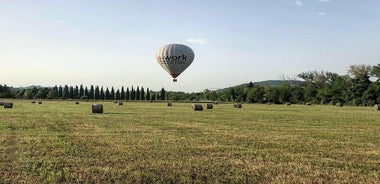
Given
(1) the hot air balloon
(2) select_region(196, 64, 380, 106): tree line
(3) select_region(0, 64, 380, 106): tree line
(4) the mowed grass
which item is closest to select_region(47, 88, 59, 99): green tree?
(3) select_region(0, 64, 380, 106): tree line

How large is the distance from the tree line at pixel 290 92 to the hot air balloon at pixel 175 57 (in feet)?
162

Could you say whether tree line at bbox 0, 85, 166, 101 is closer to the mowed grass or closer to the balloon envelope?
the balloon envelope

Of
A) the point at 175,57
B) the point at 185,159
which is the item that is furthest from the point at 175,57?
the point at 185,159

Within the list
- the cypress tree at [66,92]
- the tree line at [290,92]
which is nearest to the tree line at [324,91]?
the tree line at [290,92]

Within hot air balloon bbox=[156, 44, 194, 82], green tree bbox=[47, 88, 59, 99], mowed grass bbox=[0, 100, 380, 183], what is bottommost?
mowed grass bbox=[0, 100, 380, 183]

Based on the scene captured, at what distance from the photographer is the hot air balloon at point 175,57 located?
59.6m

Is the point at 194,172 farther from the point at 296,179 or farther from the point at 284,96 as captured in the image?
the point at 284,96

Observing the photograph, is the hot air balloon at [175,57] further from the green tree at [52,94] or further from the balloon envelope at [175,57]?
the green tree at [52,94]

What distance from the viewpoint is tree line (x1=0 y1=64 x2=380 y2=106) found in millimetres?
103625

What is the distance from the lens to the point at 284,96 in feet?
413

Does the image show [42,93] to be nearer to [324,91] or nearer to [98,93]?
[98,93]

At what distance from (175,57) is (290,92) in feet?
237

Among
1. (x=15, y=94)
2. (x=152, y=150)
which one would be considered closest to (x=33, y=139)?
(x=152, y=150)

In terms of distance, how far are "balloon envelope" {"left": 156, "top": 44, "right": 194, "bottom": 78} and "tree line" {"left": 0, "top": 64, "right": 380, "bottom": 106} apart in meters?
49.3
